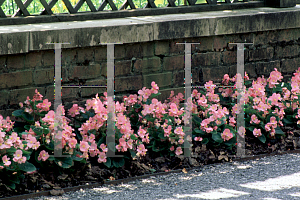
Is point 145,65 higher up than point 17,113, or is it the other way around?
point 145,65

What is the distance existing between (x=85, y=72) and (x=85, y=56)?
0.46ft

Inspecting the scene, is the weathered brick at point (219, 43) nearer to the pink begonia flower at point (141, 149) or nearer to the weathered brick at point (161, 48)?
the weathered brick at point (161, 48)

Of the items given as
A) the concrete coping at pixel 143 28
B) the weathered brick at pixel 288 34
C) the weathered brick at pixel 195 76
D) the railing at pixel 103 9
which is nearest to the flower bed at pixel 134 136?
the weathered brick at pixel 195 76

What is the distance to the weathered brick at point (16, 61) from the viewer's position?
138 inches

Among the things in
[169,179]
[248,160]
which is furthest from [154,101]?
[248,160]

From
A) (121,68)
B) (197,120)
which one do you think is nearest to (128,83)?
(121,68)

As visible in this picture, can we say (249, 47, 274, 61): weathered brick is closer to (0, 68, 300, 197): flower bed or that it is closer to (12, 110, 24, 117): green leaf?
(0, 68, 300, 197): flower bed

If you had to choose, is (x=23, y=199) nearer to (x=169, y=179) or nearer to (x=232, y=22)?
(x=169, y=179)

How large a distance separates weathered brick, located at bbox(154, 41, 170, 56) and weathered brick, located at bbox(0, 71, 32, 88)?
1170mm

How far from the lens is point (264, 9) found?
498 cm

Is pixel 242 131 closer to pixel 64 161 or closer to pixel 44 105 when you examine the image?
pixel 64 161

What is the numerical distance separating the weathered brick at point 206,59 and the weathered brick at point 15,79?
1.60 metres

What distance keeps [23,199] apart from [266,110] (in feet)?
7.21

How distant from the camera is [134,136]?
3357mm
